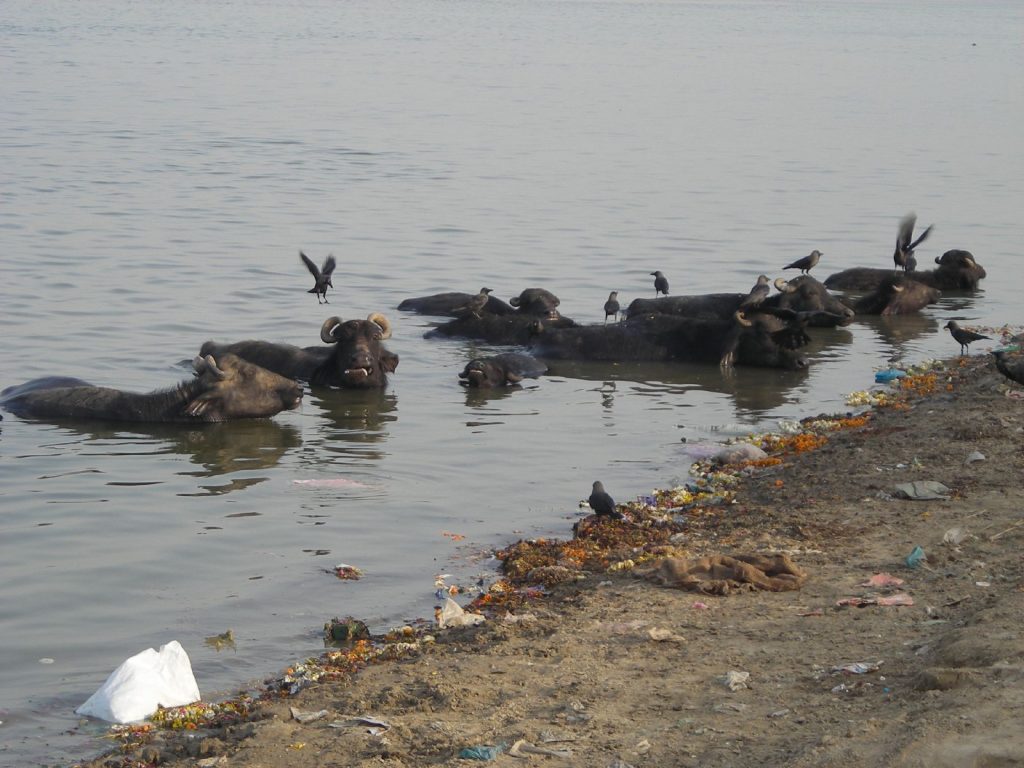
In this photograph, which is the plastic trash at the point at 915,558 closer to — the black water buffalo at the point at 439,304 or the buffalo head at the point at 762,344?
the buffalo head at the point at 762,344

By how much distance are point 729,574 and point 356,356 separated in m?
6.68

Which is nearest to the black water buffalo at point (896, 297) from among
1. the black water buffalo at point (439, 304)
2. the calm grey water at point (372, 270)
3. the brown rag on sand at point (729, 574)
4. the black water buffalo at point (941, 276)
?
the calm grey water at point (372, 270)

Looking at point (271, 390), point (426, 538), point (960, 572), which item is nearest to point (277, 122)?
point (271, 390)

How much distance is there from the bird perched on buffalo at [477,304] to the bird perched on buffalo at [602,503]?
684 centimetres

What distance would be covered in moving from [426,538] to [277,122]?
2999 cm

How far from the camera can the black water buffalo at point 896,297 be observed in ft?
61.6

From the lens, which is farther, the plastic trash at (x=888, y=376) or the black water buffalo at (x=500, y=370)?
the plastic trash at (x=888, y=376)

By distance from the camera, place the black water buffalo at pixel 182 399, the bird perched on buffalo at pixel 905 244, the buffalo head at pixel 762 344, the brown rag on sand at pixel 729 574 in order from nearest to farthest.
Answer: the brown rag on sand at pixel 729 574 < the black water buffalo at pixel 182 399 < the buffalo head at pixel 762 344 < the bird perched on buffalo at pixel 905 244

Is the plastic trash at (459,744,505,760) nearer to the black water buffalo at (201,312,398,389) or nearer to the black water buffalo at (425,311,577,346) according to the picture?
the black water buffalo at (201,312,398,389)

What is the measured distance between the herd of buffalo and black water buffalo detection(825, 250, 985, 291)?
3 centimetres

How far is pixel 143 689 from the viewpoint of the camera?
6.98 m

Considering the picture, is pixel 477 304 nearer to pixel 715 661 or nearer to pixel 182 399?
pixel 182 399

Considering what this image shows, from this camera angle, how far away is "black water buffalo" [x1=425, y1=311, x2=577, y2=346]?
54.5 ft

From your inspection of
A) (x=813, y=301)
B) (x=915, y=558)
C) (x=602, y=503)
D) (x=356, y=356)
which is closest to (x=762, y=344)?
(x=813, y=301)
